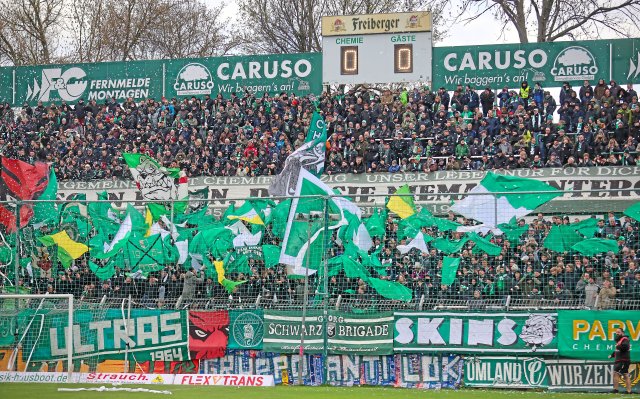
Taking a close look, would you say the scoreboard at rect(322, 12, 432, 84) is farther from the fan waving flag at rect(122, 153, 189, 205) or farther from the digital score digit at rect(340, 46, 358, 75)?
the fan waving flag at rect(122, 153, 189, 205)

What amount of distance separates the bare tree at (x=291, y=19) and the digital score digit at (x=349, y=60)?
22.9 meters

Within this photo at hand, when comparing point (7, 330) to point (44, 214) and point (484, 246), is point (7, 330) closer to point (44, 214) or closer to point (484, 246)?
point (44, 214)

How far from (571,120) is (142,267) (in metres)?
15.5

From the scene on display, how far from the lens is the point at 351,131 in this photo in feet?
108

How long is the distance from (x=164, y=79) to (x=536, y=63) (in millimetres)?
13864

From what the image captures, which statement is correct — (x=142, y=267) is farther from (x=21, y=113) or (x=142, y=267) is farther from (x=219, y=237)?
(x=21, y=113)

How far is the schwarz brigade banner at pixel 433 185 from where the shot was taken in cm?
2930

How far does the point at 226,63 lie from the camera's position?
37.4m

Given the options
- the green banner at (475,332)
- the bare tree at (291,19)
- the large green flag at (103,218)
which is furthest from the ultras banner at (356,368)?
the bare tree at (291,19)

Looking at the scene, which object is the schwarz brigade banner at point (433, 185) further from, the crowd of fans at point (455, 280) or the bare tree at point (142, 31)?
the bare tree at point (142, 31)

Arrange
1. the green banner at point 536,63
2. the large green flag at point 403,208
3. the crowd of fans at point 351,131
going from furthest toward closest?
1. the green banner at point 536,63
2. the crowd of fans at point 351,131
3. the large green flag at point 403,208

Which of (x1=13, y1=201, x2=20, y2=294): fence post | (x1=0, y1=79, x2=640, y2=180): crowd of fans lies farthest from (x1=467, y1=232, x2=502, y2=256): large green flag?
(x1=0, y1=79, x2=640, y2=180): crowd of fans

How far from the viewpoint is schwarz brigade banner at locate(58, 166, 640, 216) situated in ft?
96.1

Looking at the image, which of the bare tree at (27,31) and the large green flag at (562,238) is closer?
the large green flag at (562,238)
